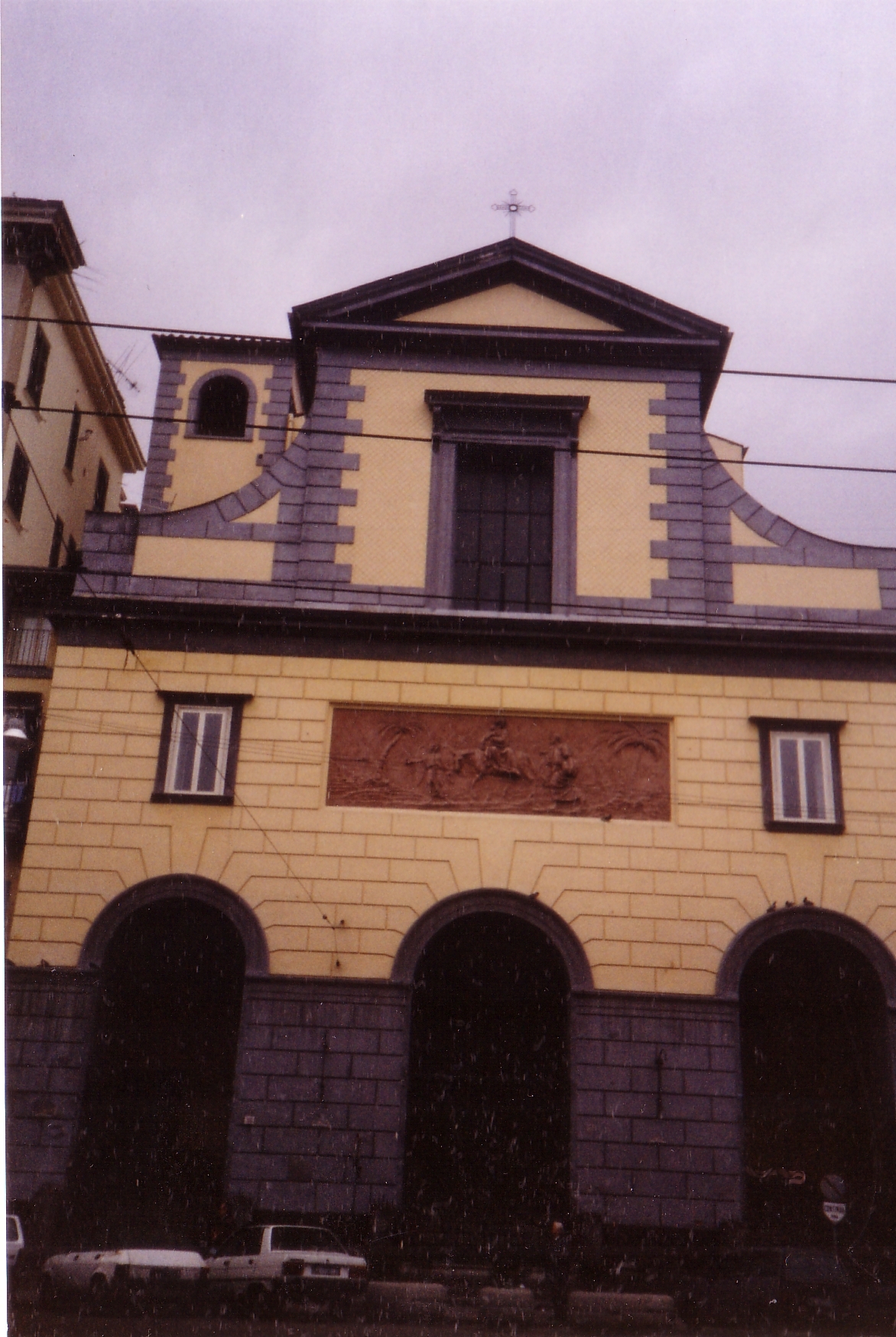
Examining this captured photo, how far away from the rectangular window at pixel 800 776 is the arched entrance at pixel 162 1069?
889 centimetres

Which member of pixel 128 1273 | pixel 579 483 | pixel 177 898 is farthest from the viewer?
pixel 579 483

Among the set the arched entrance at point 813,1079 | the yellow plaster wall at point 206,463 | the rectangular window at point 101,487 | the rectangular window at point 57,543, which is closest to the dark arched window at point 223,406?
the yellow plaster wall at point 206,463

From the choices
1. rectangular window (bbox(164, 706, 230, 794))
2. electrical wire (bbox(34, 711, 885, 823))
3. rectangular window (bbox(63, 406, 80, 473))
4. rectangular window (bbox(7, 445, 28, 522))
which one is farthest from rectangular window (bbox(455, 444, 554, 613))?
rectangular window (bbox(63, 406, 80, 473))

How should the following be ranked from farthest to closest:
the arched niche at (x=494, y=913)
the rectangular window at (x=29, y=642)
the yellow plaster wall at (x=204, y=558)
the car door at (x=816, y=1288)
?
the rectangular window at (x=29, y=642) < the yellow plaster wall at (x=204, y=558) < the arched niche at (x=494, y=913) < the car door at (x=816, y=1288)

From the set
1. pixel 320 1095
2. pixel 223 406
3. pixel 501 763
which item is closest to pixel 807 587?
pixel 501 763

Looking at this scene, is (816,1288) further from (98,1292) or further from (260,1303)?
(98,1292)

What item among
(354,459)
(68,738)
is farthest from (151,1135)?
(354,459)

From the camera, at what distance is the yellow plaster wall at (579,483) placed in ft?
68.6

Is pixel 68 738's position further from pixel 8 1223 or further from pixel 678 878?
pixel 678 878

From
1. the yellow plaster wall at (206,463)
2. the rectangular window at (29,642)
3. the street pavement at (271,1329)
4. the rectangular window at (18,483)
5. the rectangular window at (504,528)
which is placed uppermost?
the yellow plaster wall at (206,463)

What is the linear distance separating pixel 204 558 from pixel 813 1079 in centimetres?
1337

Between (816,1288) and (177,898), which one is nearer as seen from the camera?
(816,1288)

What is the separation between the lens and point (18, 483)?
82.8 feet

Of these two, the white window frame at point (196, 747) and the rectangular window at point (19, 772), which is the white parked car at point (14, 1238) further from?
the white window frame at point (196, 747)
